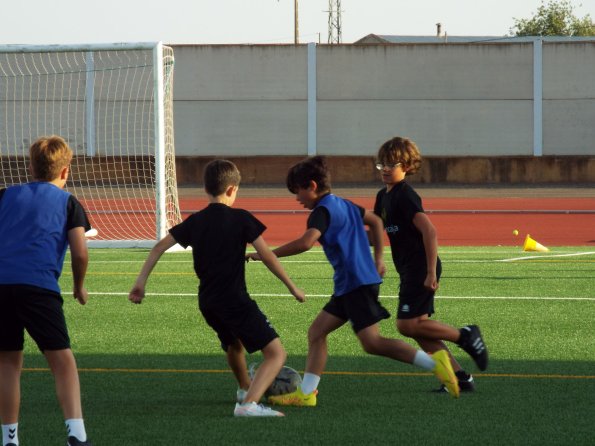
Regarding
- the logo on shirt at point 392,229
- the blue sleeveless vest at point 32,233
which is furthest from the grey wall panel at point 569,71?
the blue sleeveless vest at point 32,233

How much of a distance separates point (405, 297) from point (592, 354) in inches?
80.5

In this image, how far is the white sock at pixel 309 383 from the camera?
6.68m

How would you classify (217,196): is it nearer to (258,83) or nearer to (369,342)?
(369,342)

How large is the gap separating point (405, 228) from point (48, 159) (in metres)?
2.44

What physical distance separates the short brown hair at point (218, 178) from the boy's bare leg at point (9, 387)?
146 cm

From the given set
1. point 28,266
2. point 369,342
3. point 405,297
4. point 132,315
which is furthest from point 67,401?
point 132,315

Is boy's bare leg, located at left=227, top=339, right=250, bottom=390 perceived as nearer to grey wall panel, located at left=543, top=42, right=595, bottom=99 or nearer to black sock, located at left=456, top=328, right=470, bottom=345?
black sock, located at left=456, top=328, right=470, bottom=345

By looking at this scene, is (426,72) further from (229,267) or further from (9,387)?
(9,387)

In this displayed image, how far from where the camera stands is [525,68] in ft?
152

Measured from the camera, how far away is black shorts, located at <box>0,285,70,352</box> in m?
5.33

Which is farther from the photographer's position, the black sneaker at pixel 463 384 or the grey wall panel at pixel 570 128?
the grey wall panel at pixel 570 128

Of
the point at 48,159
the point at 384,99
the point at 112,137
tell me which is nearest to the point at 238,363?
the point at 48,159

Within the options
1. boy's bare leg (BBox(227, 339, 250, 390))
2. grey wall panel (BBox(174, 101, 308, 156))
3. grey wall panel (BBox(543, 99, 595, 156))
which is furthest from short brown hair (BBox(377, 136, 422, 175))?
grey wall panel (BBox(543, 99, 595, 156))

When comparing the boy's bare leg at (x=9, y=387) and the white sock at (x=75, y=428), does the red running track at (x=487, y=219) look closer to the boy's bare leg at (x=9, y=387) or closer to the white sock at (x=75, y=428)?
the boy's bare leg at (x=9, y=387)
